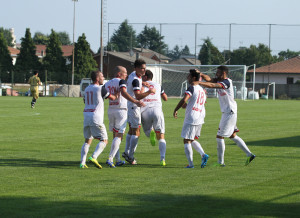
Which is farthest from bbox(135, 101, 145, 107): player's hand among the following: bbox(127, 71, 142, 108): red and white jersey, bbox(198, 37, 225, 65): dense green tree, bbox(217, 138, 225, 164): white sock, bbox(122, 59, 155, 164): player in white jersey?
bbox(198, 37, 225, 65): dense green tree

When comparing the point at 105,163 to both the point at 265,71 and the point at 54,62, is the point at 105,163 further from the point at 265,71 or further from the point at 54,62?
the point at 265,71

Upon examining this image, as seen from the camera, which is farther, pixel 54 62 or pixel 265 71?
pixel 265 71

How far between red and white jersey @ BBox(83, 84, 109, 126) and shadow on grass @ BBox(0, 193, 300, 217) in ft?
10.1

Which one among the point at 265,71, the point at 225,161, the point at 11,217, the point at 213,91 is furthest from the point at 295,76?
the point at 11,217

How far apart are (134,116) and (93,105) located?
979mm

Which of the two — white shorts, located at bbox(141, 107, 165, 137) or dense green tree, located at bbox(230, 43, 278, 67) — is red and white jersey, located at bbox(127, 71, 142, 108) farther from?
dense green tree, located at bbox(230, 43, 278, 67)

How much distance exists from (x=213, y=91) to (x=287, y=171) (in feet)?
162

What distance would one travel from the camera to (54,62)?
7906cm

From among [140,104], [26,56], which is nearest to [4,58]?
[26,56]

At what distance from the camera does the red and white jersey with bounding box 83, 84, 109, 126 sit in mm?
10633

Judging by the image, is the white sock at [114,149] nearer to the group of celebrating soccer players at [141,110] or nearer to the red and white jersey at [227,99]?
the group of celebrating soccer players at [141,110]

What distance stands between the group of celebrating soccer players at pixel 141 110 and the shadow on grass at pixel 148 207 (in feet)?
9.73

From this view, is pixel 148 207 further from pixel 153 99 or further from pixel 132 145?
pixel 153 99

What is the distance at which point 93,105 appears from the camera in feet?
35.1
